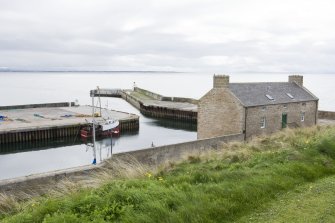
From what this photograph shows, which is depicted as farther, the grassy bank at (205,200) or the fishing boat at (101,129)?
the fishing boat at (101,129)

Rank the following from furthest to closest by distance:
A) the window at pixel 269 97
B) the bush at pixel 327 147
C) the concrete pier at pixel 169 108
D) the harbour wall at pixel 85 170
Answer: the concrete pier at pixel 169 108
the window at pixel 269 97
the harbour wall at pixel 85 170
the bush at pixel 327 147

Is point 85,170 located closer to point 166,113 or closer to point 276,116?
point 276,116

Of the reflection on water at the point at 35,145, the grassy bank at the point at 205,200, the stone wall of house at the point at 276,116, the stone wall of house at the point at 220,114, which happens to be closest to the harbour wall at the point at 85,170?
the stone wall of house at the point at 220,114

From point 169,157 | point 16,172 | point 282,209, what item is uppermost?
point 282,209

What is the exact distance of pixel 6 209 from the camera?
1034 centimetres

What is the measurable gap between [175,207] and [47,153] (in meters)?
35.0

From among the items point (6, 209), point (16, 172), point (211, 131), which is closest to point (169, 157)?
point (211, 131)

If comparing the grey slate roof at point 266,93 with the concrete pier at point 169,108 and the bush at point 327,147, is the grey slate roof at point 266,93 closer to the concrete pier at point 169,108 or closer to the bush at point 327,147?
the bush at point 327,147

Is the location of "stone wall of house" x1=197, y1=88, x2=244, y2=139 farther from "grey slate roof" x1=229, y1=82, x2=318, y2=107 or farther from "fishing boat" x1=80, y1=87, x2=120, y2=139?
"fishing boat" x1=80, y1=87, x2=120, y2=139

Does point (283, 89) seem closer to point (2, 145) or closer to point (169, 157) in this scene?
point (169, 157)

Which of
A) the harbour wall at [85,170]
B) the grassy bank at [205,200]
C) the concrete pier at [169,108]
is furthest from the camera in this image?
the concrete pier at [169,108]

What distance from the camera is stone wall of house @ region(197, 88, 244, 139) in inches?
1183

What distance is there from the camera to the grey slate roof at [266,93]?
31297mm

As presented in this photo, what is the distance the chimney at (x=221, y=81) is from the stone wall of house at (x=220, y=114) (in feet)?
1.12
